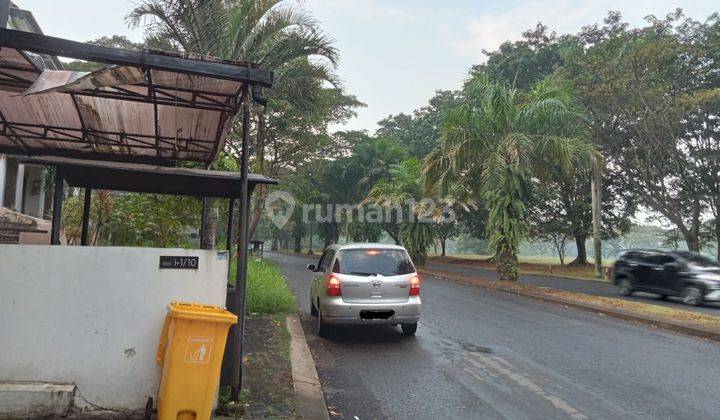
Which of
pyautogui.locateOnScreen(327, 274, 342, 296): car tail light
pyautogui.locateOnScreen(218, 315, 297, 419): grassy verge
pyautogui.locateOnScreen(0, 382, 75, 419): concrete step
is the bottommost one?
pyautogui.locateOnScreen(218, 315, 297, 419): grassy verge

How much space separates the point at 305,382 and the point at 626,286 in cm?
1522

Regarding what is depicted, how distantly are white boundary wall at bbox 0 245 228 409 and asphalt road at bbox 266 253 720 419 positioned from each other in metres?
1.96

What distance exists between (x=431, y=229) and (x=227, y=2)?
63.3ft

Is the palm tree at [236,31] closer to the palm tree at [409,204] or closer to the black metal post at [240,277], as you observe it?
the black metal post at [240,277]

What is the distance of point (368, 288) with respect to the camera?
841 cm

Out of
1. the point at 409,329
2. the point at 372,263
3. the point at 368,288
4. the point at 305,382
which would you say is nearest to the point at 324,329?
the point at 368,288

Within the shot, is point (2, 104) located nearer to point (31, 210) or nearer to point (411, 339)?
point (411, 339)

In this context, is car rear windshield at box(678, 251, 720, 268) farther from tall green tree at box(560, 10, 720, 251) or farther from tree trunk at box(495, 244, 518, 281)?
tall green tree at box(560, 10, 720, 251)

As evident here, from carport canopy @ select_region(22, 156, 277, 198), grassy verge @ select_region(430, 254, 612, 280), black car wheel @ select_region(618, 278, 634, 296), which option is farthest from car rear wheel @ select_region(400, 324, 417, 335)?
grassy verge @ select_region(430, 254, 612, 280)

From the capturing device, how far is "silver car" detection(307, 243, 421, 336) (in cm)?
836

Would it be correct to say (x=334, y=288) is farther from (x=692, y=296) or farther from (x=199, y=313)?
(x=692, y=296)

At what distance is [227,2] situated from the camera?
39.0 ft

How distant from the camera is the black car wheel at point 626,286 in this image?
17453 millimetres

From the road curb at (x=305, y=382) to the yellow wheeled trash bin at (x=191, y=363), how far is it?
41.9 inches
